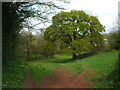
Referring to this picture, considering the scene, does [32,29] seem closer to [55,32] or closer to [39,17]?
[39,17]

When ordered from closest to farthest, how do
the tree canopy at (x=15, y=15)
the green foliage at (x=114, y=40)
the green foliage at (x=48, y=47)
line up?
the tree canopy at (x=15, y=15), the green foliage at (x=48, y=47), the green foliage at (x=114, y=40)

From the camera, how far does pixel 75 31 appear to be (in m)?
17.2

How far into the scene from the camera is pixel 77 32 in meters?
17.2

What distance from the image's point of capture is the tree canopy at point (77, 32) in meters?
16.4

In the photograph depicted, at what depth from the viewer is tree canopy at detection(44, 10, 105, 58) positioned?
53.7 ft

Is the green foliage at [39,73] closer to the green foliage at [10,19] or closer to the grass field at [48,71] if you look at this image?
the grass field at [48,71]

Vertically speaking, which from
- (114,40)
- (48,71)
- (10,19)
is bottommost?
(48,71)

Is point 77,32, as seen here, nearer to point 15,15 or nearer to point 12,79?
point 15,15

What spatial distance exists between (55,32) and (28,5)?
8258 millimetres

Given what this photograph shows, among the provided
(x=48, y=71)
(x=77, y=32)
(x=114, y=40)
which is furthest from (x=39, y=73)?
(x=114, y=40)

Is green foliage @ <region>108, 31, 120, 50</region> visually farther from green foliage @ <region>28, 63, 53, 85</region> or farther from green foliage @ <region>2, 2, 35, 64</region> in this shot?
green foliage @ <region>2, 2, 35, 64</region>

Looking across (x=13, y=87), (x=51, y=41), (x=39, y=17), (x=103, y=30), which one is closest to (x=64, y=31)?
(x=51, y=41)

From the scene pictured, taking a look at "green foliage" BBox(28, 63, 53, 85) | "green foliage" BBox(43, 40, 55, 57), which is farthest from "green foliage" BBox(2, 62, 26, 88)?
"green foliage" BBox(43, 40, 55, 57)

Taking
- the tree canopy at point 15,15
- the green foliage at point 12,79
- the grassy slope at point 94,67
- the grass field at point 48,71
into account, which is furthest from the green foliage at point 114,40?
the green foliage at point 12,79
